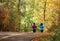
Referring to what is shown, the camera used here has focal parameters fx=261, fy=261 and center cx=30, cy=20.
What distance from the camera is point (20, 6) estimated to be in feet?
210

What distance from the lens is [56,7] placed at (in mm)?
58688

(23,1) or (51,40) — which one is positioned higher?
(23,1)

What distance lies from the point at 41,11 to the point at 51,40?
5436 cm

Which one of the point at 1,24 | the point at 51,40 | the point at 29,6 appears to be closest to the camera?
the point at 51,40

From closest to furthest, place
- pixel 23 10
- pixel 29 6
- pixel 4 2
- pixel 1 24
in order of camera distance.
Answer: pixel 1 24, pixel 4 2, pixel 23 10, pixel 29 6

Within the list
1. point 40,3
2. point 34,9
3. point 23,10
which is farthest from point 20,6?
point 34,9

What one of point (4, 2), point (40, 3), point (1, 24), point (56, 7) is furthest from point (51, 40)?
point (40, 3)

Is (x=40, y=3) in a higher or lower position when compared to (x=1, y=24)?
higher

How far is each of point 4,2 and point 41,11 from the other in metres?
23.3

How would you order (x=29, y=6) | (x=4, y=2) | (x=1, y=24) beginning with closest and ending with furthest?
1. (x=1, y=24)
2. (x=4, y=2)
3. (x=29, y=6)

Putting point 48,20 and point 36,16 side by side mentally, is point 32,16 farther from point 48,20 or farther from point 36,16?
point 48,20

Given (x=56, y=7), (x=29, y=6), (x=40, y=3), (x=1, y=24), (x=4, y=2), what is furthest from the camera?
(x=29, y=6)

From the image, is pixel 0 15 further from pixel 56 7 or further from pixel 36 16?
pixel 36 16

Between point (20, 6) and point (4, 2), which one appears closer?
point (4, 2)
